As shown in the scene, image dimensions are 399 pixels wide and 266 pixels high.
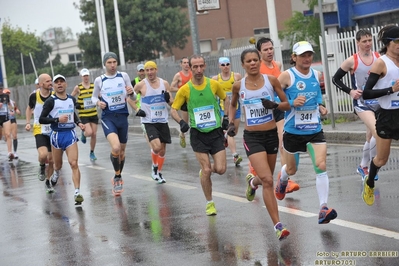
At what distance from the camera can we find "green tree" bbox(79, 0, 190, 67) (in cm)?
6012

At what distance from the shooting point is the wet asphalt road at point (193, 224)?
7.73m

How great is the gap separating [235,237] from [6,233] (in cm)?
325

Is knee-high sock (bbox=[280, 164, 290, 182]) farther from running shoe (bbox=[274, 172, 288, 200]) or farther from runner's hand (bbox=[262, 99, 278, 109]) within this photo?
runner's hand (bbox=[262, 99, 278, 109])

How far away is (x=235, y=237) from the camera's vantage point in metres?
8.59

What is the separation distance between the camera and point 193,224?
965cm

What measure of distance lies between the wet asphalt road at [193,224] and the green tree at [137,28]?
45.8 m

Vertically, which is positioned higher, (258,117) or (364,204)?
(258,117)

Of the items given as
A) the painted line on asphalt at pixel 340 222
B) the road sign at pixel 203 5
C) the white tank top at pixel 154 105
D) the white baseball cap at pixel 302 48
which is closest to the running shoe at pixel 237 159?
the white tank top at pixel 154 105

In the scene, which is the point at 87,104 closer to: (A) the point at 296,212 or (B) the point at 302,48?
(A) the point at 296,212

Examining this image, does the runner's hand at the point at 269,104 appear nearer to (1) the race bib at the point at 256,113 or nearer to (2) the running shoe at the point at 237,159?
(1) the race bib at the point at 256,113

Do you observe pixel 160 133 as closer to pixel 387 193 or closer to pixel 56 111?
pixel 56 111

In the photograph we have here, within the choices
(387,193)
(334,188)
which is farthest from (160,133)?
(387,193)

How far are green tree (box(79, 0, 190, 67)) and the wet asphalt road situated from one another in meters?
45.8

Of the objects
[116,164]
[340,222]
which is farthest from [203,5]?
[340,222]
